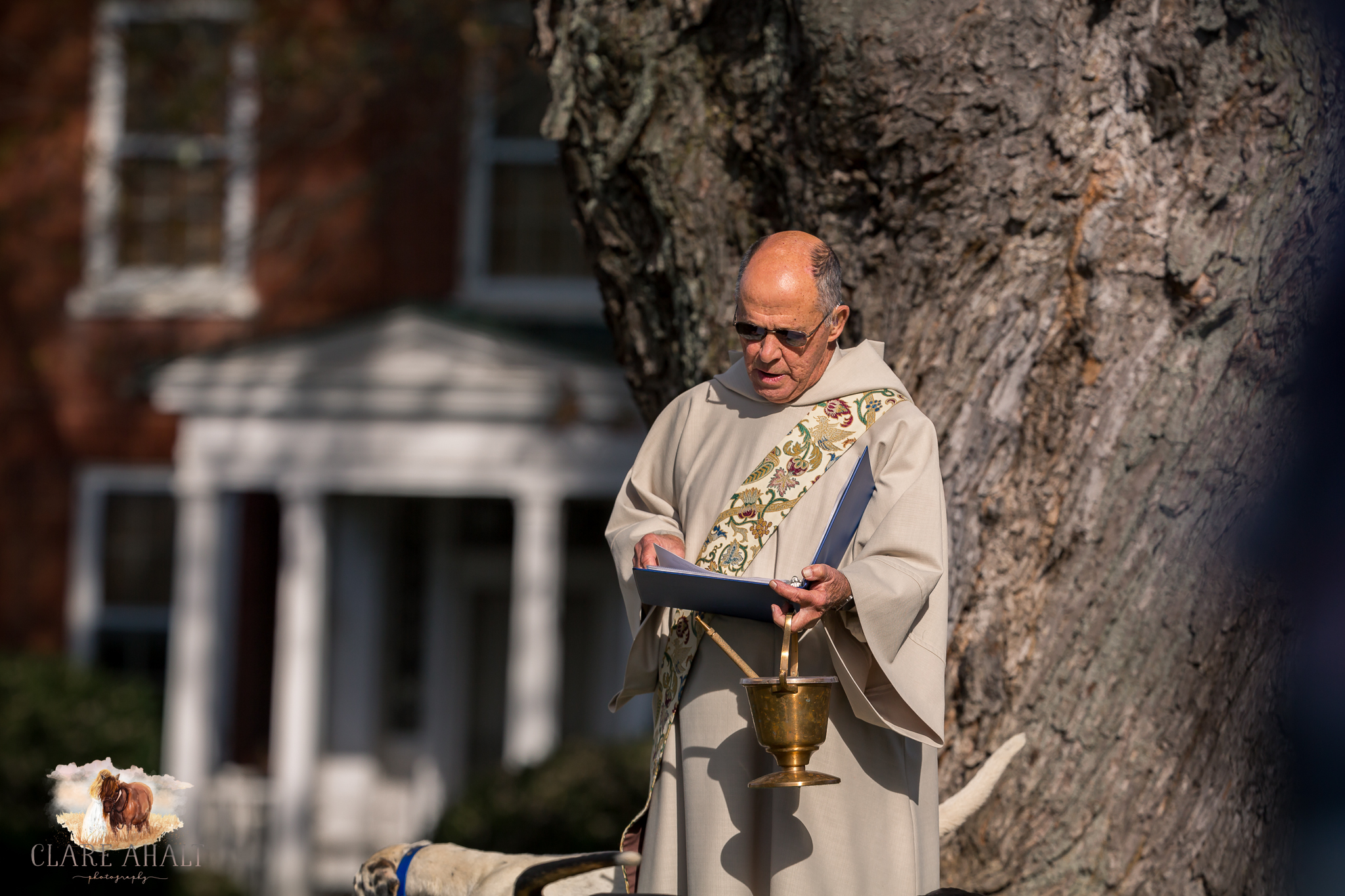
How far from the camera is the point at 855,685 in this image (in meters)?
2.92

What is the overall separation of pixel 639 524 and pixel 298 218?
8835 mm

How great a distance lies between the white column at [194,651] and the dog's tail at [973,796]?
23.6 ft

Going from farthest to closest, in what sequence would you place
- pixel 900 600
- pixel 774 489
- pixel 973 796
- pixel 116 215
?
pixel 116 215 < pixel 973 796 < pixel 774 489 < pixel 900 600

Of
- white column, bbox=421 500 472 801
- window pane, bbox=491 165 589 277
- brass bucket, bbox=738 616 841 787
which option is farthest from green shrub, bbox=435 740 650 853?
window pane, bbox=491 165 589 277

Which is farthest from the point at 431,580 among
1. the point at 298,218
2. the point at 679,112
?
the point at 679,112

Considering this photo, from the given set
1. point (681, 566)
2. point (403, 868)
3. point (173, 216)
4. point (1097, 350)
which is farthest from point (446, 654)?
point (681, 566)

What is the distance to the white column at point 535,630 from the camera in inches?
370

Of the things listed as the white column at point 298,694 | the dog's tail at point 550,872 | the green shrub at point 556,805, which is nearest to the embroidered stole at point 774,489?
the dog's tail at point 550,872

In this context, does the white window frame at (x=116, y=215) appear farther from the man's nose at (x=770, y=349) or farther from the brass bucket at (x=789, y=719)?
the brass bucket at (x=789, y=719)

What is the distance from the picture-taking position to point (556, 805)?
24.8 feet

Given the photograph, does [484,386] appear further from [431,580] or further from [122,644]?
[122,644]

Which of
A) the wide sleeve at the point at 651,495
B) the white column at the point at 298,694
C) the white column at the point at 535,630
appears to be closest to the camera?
the wide sleeve at the point at 651,495

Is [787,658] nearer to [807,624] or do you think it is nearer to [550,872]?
[807,624]

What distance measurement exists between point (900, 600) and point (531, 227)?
9149mm
